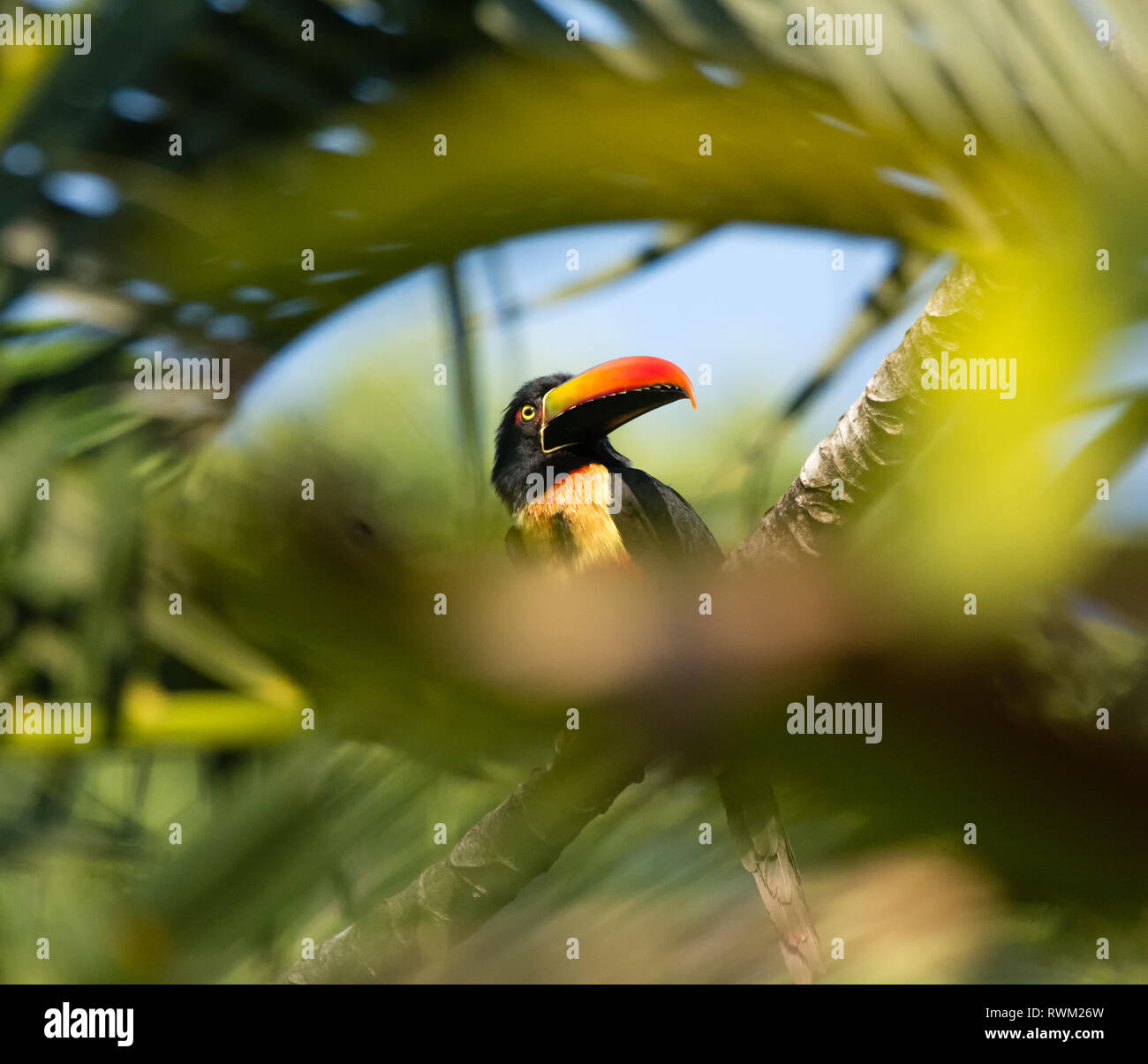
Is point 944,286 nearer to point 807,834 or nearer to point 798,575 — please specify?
point 798,575

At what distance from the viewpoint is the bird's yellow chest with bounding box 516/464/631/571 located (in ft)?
9.71

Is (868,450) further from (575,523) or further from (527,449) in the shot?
(527,449)

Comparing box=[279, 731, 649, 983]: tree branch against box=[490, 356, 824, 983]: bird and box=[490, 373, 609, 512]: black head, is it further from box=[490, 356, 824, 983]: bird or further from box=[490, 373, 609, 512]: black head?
box=[490, 373, 609, 512]: black head

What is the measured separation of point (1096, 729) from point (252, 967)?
2.44ft

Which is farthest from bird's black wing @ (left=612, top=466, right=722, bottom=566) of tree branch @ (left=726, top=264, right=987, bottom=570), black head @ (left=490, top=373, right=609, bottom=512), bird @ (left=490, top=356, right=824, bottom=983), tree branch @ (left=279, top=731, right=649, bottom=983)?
tree branch @ (left=279, top=731, right=649, bottom=983)

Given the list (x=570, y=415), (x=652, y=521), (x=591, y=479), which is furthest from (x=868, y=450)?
(x=591, y=479)

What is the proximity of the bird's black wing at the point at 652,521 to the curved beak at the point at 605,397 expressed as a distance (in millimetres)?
185

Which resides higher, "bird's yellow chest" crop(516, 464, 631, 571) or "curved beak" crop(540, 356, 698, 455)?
"curved beak" crop(540, 356, 698, 455)

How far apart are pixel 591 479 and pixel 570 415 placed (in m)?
0.28

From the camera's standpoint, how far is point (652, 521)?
2803 millimetres

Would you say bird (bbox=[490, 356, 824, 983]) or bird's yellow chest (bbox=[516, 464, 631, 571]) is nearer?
bird (bbox=[490, 356, 824, 983])

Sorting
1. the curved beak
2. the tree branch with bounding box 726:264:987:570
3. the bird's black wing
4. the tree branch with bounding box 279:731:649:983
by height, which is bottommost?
the tree branch with bounding box 279:731:649:983

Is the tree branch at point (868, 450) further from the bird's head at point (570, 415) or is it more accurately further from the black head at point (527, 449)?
the black head at point (527, 449)
